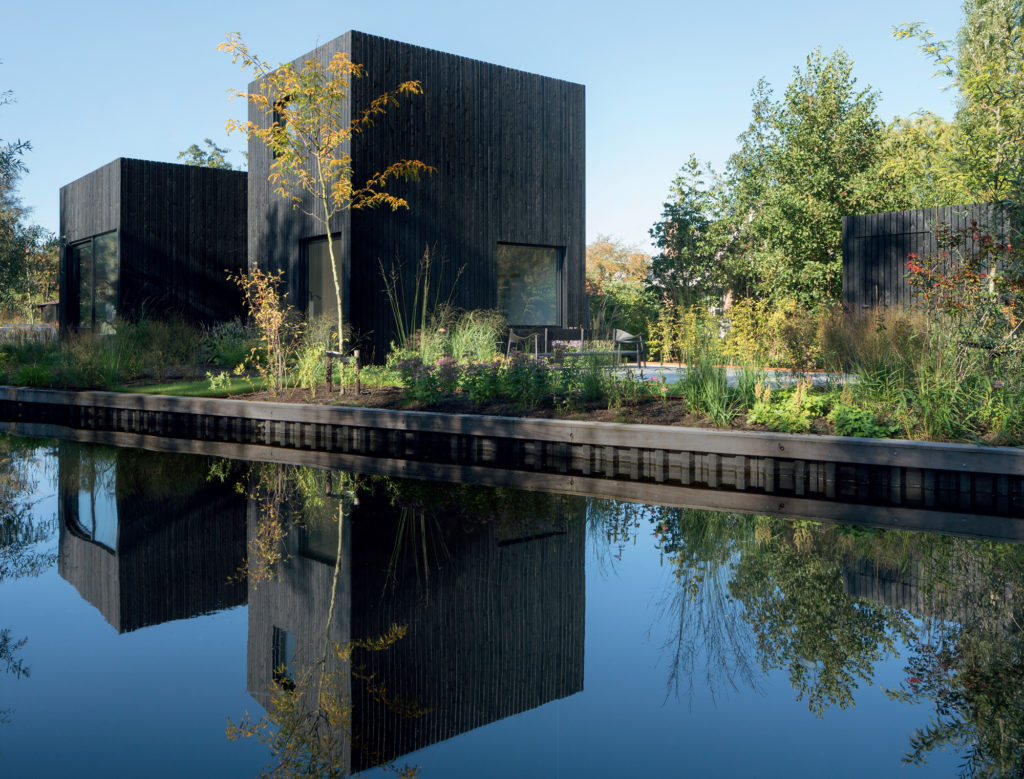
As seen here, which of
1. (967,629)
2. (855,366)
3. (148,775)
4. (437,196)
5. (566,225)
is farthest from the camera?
(566,225)

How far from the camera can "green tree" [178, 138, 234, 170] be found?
32000 millimetres

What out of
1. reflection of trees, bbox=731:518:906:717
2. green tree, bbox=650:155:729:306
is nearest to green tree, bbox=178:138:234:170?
green tree, bbox=650:155:729:306

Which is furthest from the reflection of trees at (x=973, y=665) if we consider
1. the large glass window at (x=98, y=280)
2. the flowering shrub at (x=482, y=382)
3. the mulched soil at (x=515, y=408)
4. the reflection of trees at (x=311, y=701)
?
the large glass window at (x=98, y=280)

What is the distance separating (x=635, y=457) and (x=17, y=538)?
4142 millimetres

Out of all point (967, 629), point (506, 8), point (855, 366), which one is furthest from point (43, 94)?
point (967, 629)

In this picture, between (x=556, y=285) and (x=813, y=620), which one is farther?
(x=556, y=285)

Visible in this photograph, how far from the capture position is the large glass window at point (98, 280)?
1741 cm

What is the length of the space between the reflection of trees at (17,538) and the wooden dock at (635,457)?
1.74 metres

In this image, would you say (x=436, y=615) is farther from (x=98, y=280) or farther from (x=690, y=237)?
(x=690, y=237)

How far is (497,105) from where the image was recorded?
44.5 ft

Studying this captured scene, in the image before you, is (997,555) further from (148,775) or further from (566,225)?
(566,225)

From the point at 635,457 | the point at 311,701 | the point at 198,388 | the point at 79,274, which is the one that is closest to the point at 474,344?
the point at 198,388

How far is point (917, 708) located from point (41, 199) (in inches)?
922

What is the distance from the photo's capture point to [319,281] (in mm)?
13250
